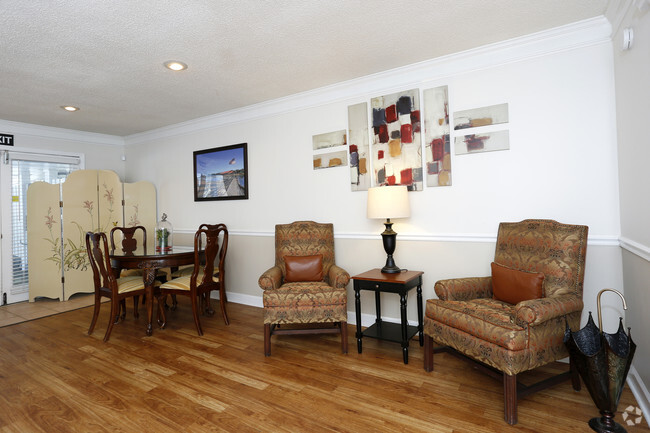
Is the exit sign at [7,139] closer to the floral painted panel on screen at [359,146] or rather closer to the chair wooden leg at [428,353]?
the floral painted panel on screen at [359,146]

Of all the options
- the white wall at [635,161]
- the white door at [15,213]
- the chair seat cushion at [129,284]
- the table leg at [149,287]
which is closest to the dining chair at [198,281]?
the table leg at [149,287]

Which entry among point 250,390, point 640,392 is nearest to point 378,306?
point 250,390

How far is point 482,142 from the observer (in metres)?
2.94

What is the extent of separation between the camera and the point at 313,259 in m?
3.35

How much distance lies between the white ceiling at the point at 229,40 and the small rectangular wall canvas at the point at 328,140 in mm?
510

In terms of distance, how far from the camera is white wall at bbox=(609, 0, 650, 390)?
193 centimetres

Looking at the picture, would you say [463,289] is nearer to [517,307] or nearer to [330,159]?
[517,307]

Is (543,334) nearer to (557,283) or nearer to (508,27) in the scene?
(557,283)

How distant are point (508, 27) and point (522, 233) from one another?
4.97ft

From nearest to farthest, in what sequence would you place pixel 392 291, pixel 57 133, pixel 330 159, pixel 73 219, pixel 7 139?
pixel 392 291, pixel 330 159, pixel 7 139, pixel 73 219, pixel 57 133

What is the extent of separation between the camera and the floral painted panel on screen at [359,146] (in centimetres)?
349

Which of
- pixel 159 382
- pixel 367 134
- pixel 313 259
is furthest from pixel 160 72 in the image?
pixel 159 382

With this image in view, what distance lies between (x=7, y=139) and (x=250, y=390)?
4.83 metres

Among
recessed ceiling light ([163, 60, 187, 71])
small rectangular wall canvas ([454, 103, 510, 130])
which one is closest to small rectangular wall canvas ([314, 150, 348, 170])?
small rectangular wall canvas ([454, 103, 510, 130])
